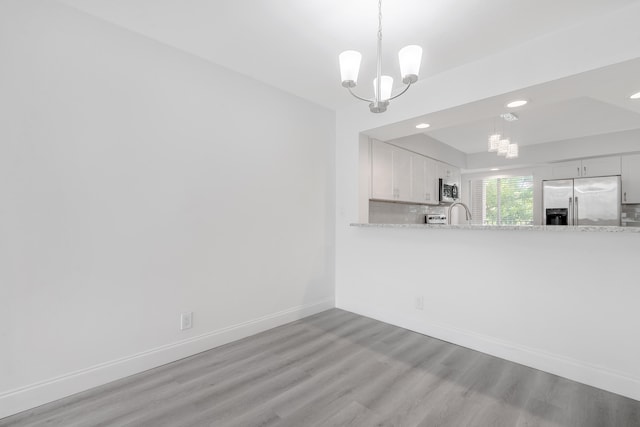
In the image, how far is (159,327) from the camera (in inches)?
92.6

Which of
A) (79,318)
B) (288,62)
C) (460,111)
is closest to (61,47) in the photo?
(288,62)

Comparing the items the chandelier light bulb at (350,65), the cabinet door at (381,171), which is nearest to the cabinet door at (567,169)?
the cabinet door at (381,171)

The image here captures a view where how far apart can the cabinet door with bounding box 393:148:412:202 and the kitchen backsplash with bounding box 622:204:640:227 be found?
10.3 feet

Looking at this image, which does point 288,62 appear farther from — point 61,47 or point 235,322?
point 235,322

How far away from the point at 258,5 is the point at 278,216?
1875 millimetres

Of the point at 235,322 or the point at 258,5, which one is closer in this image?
the point at 258,5

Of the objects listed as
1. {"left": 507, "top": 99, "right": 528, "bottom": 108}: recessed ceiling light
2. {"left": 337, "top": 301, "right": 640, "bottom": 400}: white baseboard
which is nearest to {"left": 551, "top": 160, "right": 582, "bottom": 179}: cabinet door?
{"left": 507, "top": 99, "right": 528, "bottom": 108}: recessed ceiling light

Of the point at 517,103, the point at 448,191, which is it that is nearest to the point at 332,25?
the point at 517,103

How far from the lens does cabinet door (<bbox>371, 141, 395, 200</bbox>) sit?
388 centimetres

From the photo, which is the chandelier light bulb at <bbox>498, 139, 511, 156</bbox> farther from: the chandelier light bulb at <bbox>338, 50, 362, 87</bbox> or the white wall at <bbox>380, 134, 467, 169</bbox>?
the chandelier light bulb at <bbox>338, 50, 362, 87</bbox>

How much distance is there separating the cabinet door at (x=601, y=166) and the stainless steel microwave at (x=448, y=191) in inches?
76.2

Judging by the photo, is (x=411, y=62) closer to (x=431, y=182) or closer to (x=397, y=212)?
(x=397, y=212)

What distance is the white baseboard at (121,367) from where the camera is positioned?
180cm

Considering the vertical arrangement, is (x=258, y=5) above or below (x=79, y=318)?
above
